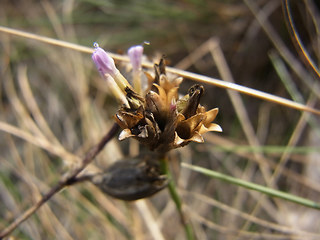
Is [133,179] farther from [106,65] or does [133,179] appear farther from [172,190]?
[106,65]

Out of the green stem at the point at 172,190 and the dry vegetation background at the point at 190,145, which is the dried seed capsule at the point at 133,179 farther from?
the dry vegetation background at the point at 190,145

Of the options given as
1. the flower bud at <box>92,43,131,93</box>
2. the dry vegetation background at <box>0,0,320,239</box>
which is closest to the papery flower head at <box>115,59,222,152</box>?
the flower bud at <box>92,43,131,93</box>

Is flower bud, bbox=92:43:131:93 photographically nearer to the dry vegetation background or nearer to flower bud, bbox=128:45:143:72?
flower bud, bbox=128:45:143:72

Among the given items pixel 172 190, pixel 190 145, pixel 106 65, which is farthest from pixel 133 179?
pixel 190 145

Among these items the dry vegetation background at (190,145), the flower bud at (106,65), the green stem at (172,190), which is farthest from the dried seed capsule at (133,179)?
the dry vegetation background at (190,145)

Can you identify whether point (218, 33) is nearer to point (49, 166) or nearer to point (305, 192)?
point (305, 192)

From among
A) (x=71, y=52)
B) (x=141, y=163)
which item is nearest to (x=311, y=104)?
(x=141, y=163)

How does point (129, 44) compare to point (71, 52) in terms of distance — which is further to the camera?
point (129, 44)
